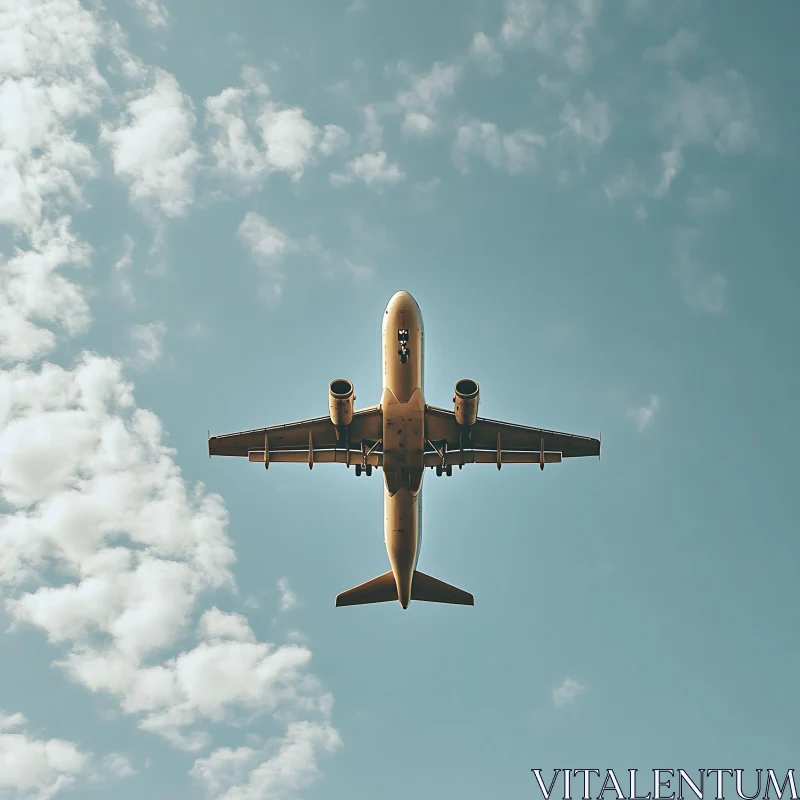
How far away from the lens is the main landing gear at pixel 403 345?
3925 cm

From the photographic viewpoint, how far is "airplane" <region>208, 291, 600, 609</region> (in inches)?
1566

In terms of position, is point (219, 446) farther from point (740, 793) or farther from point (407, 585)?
point (740, 793)

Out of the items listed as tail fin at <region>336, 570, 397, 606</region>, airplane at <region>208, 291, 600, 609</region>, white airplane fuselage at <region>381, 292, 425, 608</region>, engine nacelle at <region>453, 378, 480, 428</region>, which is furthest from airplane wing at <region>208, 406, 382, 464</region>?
tail fin at <region>336, 570, 397, 606</region>

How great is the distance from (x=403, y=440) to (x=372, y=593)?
1266cm

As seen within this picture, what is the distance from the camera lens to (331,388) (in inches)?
1559

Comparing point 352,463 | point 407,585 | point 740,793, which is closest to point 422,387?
point 352,463

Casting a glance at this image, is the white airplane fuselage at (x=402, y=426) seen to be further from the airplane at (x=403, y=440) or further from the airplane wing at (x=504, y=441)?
the airplane wing at (x=504, y=441)

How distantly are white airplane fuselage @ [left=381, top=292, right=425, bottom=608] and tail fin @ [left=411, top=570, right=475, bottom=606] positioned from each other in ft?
20.3

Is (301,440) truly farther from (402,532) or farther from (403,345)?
(403,345)

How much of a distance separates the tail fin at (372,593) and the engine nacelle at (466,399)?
13229 millimetres

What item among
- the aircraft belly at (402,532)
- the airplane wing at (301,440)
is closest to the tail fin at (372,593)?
the aircraft belly at (402,532)

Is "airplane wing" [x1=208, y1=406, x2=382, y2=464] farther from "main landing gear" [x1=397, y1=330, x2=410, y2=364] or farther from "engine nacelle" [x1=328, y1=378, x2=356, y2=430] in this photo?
"main landing gear" [x1=397, y1=330, x2=410, y2=364]

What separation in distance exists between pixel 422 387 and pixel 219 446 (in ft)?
38.6

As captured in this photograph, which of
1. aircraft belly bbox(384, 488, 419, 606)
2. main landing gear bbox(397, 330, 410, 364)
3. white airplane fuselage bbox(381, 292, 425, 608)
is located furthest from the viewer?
aircraft belly bbox(384, 488, 419, 606)
